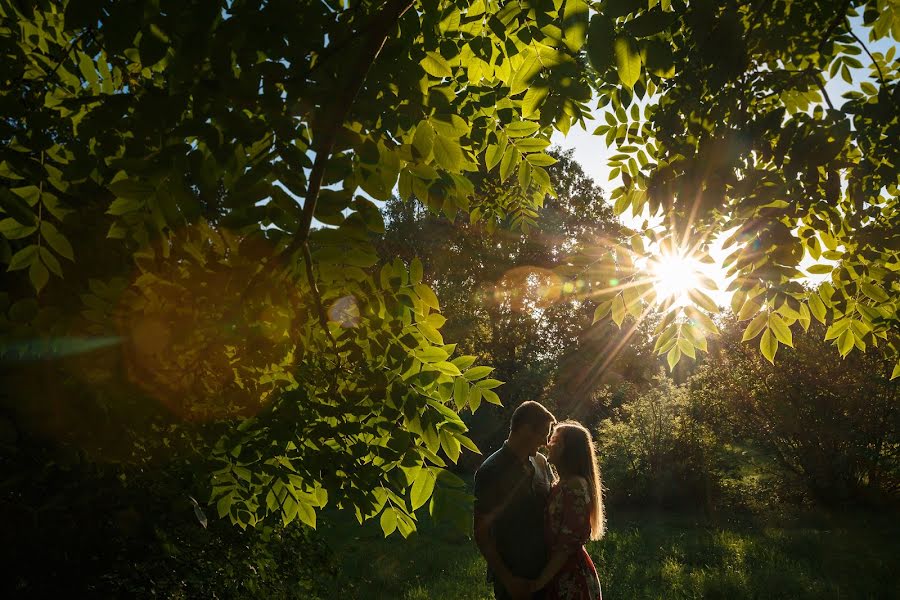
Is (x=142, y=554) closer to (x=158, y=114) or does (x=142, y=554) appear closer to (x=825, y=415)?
(x=158, y=114)

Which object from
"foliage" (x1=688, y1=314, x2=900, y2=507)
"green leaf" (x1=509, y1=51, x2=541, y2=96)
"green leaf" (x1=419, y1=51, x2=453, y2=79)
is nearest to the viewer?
"green leaf" (x1=509, y1=51, x2=541, y2=96)

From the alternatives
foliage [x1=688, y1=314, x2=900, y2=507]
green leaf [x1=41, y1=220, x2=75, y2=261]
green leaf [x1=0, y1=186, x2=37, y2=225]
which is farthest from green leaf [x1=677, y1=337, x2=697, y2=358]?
foliage [x1=688, y1=314, x2=900, y2=507]

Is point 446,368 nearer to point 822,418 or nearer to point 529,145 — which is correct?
point 529,145

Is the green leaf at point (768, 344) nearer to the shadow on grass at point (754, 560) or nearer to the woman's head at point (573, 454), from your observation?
the woman's head at point (573, 454)

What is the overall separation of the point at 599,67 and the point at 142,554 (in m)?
3.97

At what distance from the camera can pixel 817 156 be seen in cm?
241

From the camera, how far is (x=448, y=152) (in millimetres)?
2008

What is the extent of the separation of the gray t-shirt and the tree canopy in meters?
1.32

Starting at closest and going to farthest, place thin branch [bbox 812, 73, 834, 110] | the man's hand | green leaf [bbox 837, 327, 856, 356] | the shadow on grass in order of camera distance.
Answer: thin branch [bbox 812, 73, 834, 110] → green leaf [bbox 837, 327, 856, 356] → the man's hand → the shadow on grass

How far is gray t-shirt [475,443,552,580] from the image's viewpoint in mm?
3754

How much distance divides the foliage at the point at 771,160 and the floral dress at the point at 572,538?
4.11 feet

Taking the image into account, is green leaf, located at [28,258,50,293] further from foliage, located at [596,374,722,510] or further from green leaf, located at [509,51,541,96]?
foliage, located at [596,374,722,510]

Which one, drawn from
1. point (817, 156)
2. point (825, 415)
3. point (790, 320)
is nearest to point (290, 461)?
point (790, 320)

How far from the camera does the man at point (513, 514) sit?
3.70m
